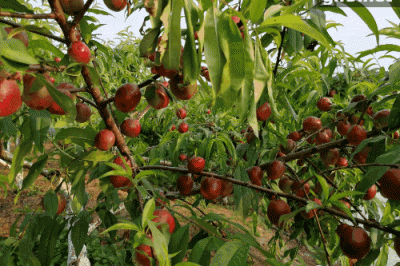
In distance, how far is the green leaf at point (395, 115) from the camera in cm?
71

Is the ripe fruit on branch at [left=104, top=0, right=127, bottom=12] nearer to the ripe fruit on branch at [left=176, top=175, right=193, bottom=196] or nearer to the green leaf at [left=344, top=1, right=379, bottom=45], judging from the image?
the green leaf at [left=344, top=1, right=379, bottom=45]

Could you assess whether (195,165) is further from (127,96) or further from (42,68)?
(42,68)

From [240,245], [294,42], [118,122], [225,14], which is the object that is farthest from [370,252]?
[118,122]

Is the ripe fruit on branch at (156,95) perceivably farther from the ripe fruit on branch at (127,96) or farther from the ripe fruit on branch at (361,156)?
the ripe fruit on branch at (361,156)

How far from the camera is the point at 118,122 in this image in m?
0.96

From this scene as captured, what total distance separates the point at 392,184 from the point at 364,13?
492mm

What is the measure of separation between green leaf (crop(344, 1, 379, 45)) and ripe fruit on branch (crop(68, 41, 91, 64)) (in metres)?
0.58

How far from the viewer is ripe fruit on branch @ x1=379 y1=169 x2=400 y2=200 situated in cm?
69

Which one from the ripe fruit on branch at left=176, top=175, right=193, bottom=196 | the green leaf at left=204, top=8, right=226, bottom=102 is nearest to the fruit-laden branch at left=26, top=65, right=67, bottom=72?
the green leaf at left=204, top=8, right=226, bottom=102

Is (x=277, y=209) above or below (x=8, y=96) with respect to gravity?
below

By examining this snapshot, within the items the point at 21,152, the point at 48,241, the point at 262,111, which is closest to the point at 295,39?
the point at 262,111

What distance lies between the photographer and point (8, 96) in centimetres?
48

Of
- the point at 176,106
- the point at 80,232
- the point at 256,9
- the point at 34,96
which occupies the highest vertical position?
the point at 256,9

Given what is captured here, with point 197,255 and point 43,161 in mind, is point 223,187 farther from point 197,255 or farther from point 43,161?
point 43,161
